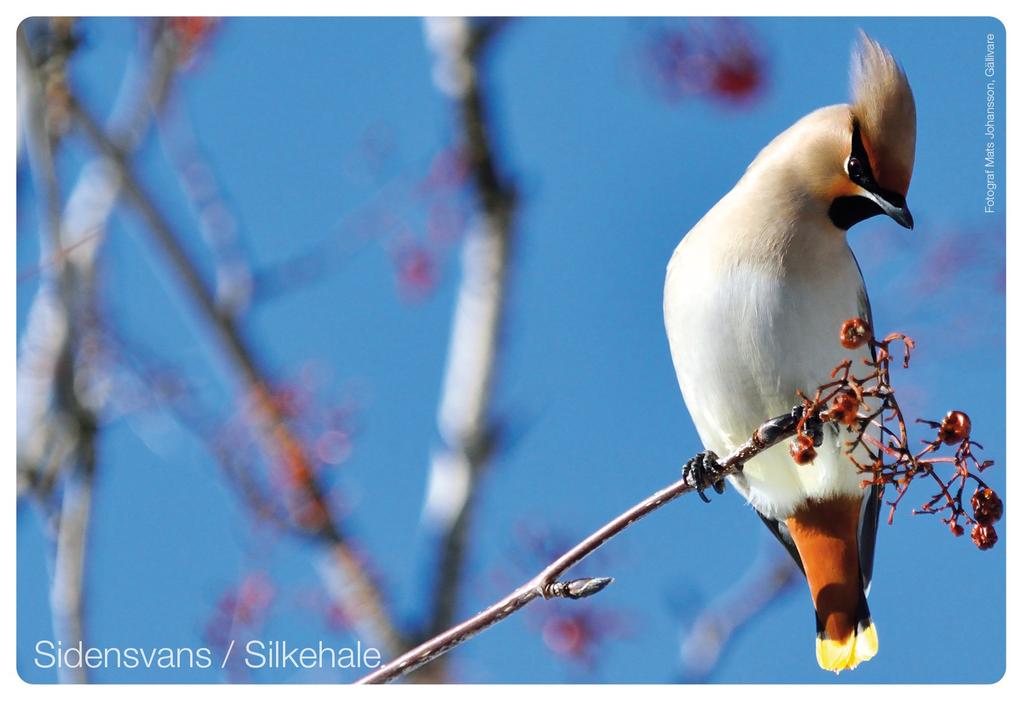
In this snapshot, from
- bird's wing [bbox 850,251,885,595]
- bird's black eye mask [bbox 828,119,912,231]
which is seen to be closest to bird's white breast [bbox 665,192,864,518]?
bird's black eye mask [bbox 828,119,912,231]

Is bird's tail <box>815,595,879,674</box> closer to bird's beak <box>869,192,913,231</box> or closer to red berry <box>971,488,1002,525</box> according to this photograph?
bird's beak <box>869,192,913,231</box>

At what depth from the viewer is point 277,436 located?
335cm

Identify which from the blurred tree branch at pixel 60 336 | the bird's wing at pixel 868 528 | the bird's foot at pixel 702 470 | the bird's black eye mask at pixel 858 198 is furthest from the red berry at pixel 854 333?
the blurred tree branch at pixel 60 336

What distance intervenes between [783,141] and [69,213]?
158 cm

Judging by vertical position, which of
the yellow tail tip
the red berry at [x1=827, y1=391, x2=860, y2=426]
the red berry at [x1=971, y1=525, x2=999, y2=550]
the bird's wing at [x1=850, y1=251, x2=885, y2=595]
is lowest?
the yellow tail tip

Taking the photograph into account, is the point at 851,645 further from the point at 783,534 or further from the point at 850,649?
the point at 783,534

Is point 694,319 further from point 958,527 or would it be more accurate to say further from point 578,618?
point 578,618

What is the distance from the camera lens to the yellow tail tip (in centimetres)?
248

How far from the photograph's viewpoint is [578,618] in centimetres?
347

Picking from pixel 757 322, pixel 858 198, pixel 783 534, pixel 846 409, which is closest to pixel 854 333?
pixel 846 409

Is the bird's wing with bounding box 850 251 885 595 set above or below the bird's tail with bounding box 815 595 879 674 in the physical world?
above

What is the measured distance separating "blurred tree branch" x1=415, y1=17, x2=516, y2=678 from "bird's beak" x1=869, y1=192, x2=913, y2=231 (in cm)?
107

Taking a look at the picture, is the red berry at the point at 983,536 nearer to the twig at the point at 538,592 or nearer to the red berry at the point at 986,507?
the red berry at the point at 986,507
